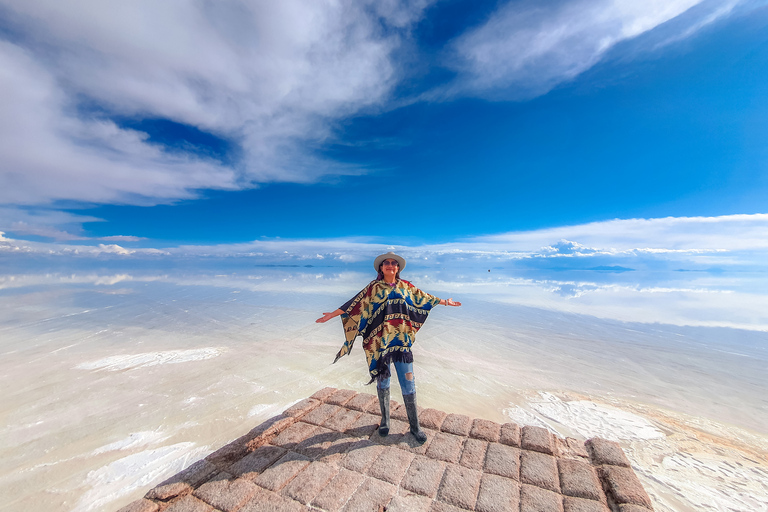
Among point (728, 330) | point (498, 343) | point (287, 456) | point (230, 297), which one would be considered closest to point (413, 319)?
point (287, 456)

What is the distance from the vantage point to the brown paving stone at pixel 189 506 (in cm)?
308

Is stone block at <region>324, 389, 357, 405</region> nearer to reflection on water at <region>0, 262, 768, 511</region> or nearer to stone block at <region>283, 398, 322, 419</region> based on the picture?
stone block at <region>283, 398, 322, 419</region>

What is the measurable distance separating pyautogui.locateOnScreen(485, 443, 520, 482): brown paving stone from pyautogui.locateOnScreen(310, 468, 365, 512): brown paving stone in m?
1.63

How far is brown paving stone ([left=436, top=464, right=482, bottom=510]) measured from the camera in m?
3.20

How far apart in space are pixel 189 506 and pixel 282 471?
0.95 meters

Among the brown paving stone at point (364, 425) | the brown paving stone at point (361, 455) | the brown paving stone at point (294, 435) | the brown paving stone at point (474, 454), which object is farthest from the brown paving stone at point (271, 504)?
the brown paving stone at point (474, 454)

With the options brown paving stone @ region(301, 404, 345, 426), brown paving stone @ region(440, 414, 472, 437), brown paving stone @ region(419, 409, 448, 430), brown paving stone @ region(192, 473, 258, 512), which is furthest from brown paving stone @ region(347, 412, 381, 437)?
brown paving stone @ region(192, 473, 258, 512)

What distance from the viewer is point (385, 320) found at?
14.5 feet

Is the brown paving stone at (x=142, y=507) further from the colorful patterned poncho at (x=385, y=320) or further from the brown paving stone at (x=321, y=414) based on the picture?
the colorful patterned poncho at (x=385, y=320)

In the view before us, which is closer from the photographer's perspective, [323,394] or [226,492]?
[226,492]

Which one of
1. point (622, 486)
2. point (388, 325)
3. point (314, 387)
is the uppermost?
point (388, 325)

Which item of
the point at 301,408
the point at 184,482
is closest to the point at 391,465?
the point at 301,408

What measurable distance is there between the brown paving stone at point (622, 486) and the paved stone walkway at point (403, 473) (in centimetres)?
1

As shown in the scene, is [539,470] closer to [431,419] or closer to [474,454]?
[474,454]
